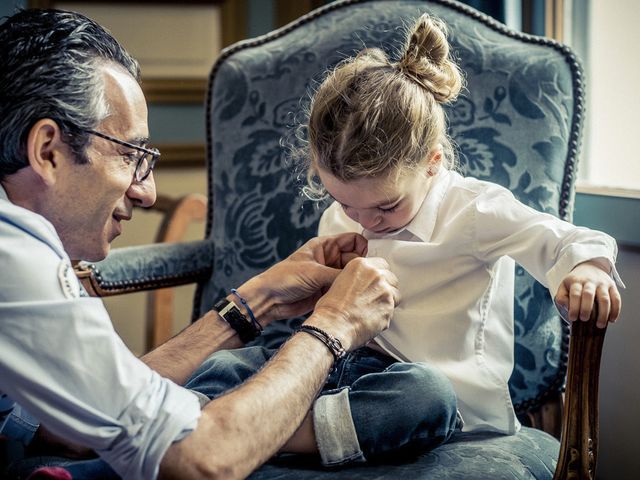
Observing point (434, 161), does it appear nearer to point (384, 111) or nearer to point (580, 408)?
point (384, 111)

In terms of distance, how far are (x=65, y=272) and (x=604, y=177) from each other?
1.45 meters

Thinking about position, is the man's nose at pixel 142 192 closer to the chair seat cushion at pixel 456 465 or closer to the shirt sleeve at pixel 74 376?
the shirt sleeve at pixel 74 376

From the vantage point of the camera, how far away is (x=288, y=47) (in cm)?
181

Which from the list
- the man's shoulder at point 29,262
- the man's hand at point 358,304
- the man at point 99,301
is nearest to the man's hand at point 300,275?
the man at point 99,301

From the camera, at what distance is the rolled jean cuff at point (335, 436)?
1.15 metres

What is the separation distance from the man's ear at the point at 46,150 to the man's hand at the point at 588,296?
739 millimetres

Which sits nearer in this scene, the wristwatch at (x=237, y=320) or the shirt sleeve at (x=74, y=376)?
the shirt sleeve at (x=74, y=376)

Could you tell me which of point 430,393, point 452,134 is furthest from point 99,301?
point 452,134

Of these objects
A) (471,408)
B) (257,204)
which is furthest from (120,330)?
(471,408)

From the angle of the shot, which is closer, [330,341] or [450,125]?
[330,341]

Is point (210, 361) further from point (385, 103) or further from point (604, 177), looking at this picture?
point (604, 177)

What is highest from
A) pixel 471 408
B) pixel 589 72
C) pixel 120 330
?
pixel 589 72

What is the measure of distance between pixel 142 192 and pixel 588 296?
27.4 inches

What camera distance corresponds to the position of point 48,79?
108cm
